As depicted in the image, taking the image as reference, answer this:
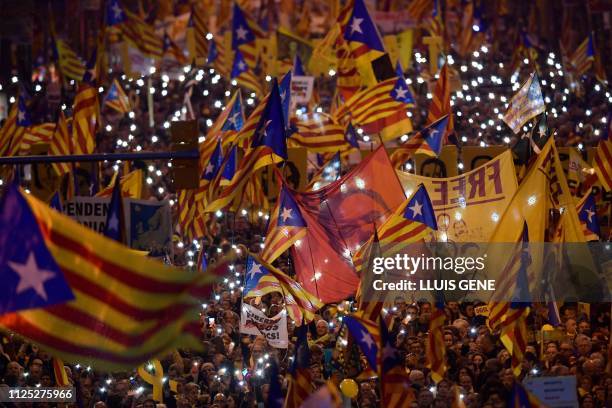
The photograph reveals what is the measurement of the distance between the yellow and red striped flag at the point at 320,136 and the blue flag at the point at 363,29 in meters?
1.56

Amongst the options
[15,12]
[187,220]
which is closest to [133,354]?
[187,220]

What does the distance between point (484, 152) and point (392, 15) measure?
27849mm

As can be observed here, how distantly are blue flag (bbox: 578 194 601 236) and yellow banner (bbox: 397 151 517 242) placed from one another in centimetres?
161

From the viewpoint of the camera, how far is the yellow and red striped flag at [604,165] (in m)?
18.9

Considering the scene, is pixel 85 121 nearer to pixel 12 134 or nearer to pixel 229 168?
pixel 12 134

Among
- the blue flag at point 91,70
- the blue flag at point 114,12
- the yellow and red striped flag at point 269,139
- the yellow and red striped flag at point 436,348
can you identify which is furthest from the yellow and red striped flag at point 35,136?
the yellow and red striped flag at point 436,348

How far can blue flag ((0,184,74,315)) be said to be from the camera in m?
9.48

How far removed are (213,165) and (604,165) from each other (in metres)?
5.80

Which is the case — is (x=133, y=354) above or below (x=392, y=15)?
below

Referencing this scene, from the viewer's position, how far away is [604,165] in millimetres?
19031

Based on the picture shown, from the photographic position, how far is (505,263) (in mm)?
15719

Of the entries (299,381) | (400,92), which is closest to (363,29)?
(400,92)

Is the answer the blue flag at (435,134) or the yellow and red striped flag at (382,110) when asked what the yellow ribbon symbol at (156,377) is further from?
the yellow and red striped flag at (382,110)

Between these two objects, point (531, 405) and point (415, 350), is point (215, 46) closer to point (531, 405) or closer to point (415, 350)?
point (415, 350)
